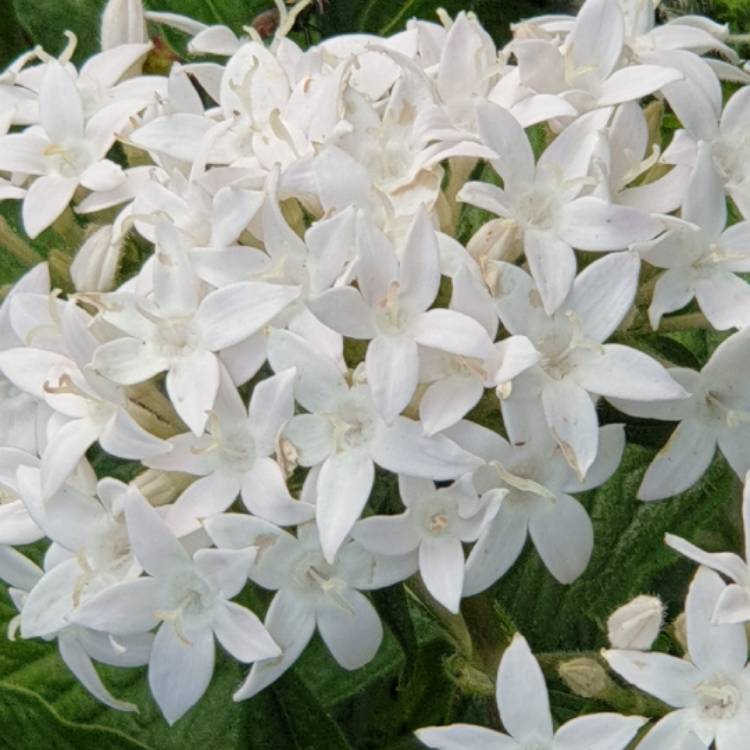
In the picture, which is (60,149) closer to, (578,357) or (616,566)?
(578,357)

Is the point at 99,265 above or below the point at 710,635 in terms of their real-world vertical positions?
above

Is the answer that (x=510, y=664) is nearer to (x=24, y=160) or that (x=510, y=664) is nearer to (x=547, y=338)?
(x=547, y=338)

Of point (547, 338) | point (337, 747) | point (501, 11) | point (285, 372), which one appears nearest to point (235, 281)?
point (285, 372)

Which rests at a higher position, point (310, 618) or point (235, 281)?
point (235, 281)

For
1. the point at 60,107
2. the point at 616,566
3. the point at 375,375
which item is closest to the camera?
the point at 375,375

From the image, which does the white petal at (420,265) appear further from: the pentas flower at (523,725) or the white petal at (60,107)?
the white petal at (60,107)

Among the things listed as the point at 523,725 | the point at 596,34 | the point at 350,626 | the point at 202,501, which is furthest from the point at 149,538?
the point at 596,34

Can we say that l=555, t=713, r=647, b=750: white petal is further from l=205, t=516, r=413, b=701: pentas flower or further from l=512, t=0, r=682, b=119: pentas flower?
l=512, t=0, r=682, b=119: pentas flower
